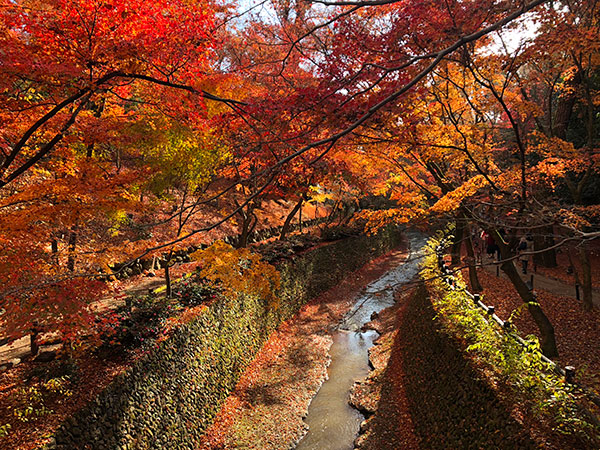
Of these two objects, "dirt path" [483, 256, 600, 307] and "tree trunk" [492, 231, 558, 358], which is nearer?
"tree trunk" [492, 231, 558, 358]

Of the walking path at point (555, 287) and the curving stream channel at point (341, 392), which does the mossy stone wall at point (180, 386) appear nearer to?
the curving stream channel at point (341, 392)

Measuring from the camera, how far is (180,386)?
7.55 meters

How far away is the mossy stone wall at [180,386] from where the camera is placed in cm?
555

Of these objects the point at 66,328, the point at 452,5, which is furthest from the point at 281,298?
the point at 452,5

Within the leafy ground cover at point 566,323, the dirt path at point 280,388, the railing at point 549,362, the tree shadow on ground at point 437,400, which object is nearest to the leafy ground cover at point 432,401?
the tree shadow on ground at point 437,400

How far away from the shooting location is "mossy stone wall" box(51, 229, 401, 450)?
5551mm

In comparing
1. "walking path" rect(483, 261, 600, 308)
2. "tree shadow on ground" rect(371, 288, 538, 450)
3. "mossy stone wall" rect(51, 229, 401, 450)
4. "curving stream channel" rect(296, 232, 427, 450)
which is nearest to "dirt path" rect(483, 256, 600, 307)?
"walking path" rect(483, 261, 600, 308)

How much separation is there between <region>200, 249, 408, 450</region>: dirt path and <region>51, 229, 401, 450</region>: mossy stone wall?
40 centimetres

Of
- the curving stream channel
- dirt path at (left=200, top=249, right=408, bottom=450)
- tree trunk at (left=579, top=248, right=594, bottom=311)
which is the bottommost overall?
the curving stream channel

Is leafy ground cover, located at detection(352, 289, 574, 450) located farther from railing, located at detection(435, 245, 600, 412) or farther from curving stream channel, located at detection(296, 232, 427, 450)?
railing, located at detection(435, 245, 600, 412)

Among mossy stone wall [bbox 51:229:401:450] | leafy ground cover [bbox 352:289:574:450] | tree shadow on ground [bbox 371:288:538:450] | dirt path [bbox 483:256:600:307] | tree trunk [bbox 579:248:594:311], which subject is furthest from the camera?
dirt path [bbox 483:256:600:307]

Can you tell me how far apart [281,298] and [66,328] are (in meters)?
8.65

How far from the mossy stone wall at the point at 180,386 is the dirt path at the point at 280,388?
0.40 metres

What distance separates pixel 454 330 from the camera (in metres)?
7.22
